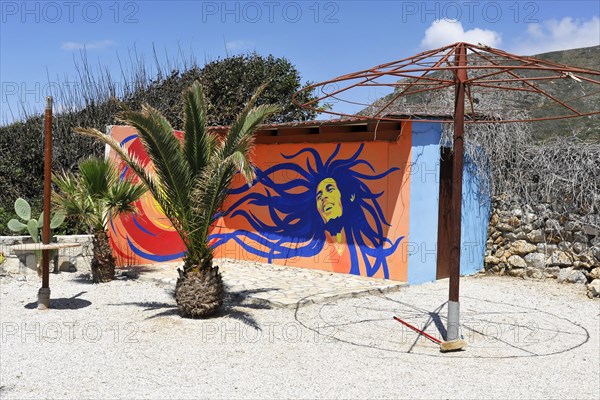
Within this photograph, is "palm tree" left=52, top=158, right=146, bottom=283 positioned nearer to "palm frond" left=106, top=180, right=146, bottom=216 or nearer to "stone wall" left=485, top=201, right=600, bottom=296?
"palm frond" left=106, top=180, right=146, bottom=216

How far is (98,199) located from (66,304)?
2.01m

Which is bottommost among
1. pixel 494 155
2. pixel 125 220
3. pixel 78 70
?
pixel 125 220

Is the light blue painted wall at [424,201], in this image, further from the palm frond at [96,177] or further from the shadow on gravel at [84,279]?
the shadow on gravel at [84,279]

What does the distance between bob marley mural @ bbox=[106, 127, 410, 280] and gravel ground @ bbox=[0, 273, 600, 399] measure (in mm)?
1500

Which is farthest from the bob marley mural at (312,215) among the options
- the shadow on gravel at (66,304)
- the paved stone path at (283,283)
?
the shadow on gravel at (66,304)

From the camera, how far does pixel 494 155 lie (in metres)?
11.9

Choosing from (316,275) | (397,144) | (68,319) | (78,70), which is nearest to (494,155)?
(397,144)

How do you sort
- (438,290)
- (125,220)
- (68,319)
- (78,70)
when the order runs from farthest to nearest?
(78,70) < (125,220) < (438,290) < (68,319)

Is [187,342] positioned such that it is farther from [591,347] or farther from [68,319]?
[591,347]

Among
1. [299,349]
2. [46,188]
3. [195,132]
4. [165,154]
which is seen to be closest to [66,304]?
[46,188]

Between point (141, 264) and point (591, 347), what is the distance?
344 inches

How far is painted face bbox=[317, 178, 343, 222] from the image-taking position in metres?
11.6

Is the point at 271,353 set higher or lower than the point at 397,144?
lower

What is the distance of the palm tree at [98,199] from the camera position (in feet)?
34.0
